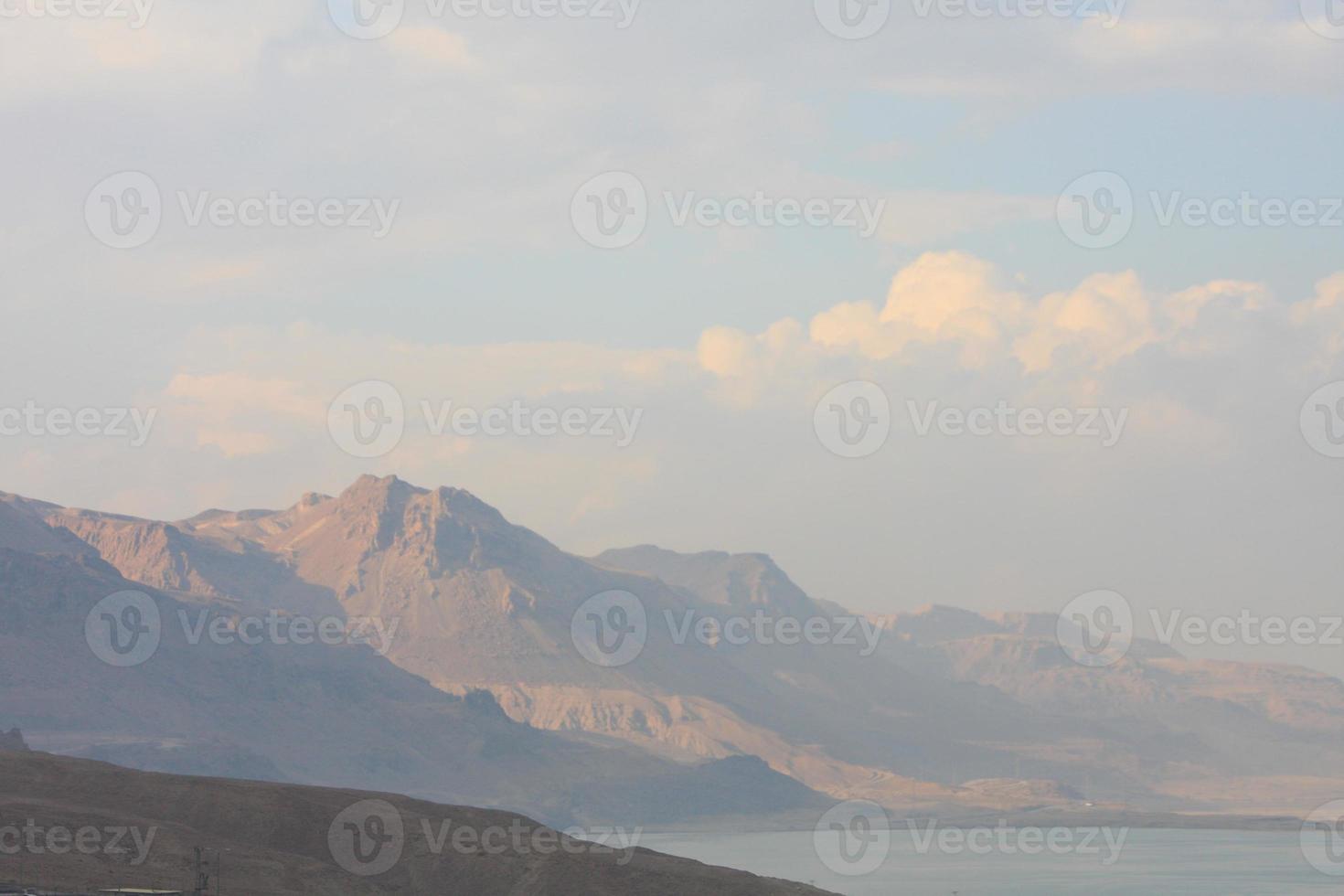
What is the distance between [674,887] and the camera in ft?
458

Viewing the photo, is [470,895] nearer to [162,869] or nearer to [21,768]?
[162,869]

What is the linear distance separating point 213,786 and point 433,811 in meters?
20.0

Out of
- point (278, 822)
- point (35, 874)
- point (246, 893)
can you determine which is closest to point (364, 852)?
point (278, 822)

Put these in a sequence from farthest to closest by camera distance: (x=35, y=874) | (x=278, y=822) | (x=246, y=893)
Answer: (x=278, y=822) → (x=246, y=893) → (x=35, y=874)

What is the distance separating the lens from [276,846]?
486 feet

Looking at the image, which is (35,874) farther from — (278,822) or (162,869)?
(278,822)

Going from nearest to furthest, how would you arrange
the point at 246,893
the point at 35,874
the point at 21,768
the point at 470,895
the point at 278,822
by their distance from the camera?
the point at 35,874, the point at 246,893, the point at 470,895, the point at 278,822, the point at 21,768

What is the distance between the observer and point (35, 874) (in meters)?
120

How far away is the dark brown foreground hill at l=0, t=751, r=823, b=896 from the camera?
13212 centimetres

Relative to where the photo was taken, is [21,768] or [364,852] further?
[21,768]

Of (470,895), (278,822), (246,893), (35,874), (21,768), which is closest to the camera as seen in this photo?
(35,874)

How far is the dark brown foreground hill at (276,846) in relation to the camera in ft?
433

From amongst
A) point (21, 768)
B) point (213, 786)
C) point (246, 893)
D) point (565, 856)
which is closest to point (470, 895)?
point (565, 856)

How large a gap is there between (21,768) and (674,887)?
64.5m
